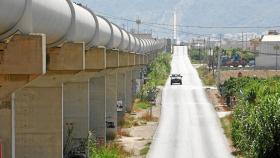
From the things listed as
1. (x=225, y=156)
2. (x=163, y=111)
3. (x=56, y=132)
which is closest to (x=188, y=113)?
(x=163, y=111)

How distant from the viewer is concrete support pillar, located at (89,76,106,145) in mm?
34812

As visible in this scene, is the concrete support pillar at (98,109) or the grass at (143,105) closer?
the concrete support pillar at (98,109)

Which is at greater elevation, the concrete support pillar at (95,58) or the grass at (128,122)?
the concrete support pillar at (95,58)

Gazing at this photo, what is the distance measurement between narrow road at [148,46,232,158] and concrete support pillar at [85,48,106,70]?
9.54 metres

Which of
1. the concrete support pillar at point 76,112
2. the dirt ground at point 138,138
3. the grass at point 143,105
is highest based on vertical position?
the concrete support pillar at point 76,112

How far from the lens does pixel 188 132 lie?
43531 mm

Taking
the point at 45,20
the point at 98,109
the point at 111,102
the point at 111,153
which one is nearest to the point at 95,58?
the point at 111,153

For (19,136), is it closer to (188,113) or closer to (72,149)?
(72,149)

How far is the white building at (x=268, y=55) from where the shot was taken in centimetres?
13962

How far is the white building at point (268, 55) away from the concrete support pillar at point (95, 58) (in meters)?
115

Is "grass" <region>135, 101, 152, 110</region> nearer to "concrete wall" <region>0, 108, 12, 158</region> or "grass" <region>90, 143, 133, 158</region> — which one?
"grass" <region>90, 143, 133, 158</region>

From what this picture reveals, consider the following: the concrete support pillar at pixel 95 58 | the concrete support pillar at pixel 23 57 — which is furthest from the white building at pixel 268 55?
the concrete support pillar at pixel 23 57

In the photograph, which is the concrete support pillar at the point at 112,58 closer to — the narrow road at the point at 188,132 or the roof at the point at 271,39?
the narrow road at the point at 188,132

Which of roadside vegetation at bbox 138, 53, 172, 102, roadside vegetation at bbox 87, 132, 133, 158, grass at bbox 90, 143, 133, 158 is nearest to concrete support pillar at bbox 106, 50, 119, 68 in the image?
roadside vegetation at bbox 87, 132, 133, 158
